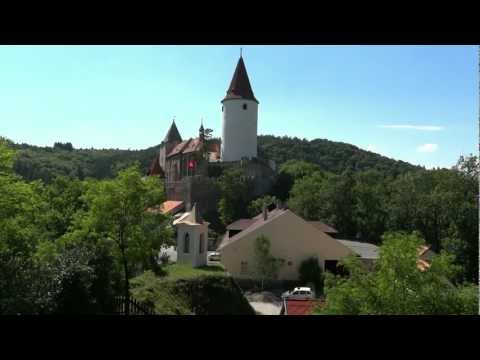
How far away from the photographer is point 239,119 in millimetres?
65688

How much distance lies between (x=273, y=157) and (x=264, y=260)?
75.8 m

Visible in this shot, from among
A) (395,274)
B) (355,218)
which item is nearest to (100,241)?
(395,274)

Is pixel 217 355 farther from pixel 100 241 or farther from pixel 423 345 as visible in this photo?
pixel 100 241

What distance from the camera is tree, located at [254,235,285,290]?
93.4 ft

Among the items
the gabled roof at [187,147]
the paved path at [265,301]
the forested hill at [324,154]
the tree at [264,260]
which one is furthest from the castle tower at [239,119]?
the paved path at [265,301]

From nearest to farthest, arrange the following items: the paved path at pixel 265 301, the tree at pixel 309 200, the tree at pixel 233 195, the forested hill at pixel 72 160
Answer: the paved path at pixel 265 301, the tree at pixel 309 200, the tree at pixel 233 195, the forested hill at pixel 72 160

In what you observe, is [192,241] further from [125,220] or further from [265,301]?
[125,220]

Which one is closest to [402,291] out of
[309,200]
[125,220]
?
[125,220]

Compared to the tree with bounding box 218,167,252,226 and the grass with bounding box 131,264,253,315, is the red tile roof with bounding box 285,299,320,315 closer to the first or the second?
the grass with bounding box 131,264,253,315

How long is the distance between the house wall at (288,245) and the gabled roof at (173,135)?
154ft

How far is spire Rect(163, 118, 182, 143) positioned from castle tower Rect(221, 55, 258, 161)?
1169 centimetres

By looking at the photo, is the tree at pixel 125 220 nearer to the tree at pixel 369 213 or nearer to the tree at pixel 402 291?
the tree at pixel 402 291

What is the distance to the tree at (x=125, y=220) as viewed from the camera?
17.0 metres

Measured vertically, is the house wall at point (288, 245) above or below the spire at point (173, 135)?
below
